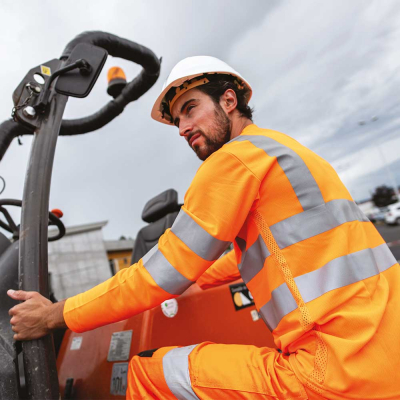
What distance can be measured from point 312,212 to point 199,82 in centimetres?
96

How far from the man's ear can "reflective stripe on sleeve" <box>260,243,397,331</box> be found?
3.07 feet

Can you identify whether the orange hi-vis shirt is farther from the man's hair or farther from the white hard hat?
the white hard hat

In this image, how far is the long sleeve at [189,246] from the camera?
108cm

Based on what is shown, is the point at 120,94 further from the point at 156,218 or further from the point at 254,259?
the point at 254,259

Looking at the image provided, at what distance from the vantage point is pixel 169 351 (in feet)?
3.96

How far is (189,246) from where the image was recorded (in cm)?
109

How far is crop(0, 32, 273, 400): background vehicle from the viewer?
A: 127 cm

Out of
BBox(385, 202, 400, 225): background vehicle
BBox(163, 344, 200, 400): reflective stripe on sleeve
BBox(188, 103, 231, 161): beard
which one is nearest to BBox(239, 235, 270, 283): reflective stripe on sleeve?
BBox(163, 344, 200, 400): reflective stripe on sleeve

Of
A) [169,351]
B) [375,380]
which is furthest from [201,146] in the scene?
[375,380]

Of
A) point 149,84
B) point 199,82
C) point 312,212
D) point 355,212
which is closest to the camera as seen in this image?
point 312,212

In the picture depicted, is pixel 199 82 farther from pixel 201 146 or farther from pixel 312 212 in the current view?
pixel 312 212

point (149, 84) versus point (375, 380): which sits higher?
point (149, 84)

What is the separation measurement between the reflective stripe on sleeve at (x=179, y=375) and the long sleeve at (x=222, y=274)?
721 mm

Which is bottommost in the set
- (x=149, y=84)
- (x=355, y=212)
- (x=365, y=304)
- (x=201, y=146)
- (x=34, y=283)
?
(x=365, y=304)
